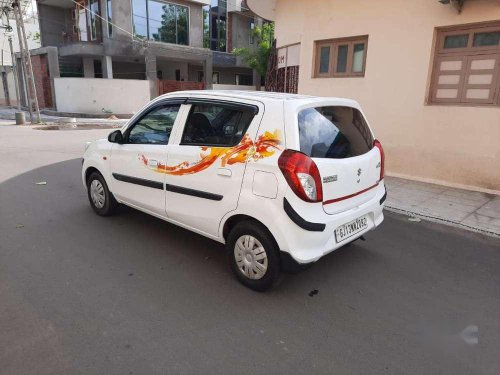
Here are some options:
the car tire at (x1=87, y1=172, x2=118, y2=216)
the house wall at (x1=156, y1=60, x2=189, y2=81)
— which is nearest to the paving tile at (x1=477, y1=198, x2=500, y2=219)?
the car tire at (x1=87, y1=172, x2=118, y2=216)

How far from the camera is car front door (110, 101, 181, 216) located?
401 centimetres

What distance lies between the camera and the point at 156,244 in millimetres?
4262

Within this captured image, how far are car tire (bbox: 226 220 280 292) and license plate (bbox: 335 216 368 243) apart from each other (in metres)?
0.56

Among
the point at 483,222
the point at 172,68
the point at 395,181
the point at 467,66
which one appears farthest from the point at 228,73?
the point at 483,222

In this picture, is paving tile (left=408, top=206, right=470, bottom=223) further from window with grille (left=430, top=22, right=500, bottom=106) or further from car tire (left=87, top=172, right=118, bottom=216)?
car tire (left=87, top=172, right=118, bottom=216)

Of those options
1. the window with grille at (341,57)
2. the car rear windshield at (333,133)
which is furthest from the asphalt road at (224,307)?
the window with grille at (341,57)

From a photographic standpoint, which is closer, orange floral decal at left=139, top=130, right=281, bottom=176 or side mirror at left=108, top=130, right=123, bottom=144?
orange floral decal at left=139, top=130, right=281, bottom=176

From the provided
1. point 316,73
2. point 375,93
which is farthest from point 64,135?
point 375,93

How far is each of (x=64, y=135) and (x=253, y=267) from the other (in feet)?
42.7

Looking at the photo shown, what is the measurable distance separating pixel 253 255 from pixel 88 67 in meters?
23.8

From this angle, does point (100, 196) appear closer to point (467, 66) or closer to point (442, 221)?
point (442, 221)

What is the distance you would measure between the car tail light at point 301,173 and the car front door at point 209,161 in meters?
0.37

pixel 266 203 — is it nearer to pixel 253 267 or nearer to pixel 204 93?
pixel 253 267

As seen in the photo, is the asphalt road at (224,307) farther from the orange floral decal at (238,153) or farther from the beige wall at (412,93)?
the beige wall at (412,93)
